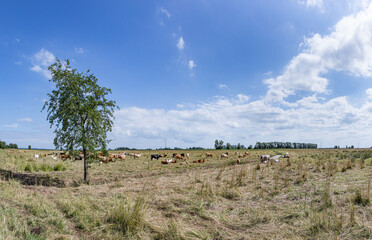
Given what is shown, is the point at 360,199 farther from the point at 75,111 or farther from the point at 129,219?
the point at 75,111

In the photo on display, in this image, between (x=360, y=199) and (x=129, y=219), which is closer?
(x=129, y=219)

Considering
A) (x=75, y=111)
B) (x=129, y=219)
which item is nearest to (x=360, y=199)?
(x=129, y=219)

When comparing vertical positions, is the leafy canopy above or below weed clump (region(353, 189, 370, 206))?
above

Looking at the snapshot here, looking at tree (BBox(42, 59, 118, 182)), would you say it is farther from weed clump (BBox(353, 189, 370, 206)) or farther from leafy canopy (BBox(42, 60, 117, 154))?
weed clump (BBox(353, 189, 370, 206))

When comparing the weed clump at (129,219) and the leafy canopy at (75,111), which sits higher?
the leafy canopy at (75,111)

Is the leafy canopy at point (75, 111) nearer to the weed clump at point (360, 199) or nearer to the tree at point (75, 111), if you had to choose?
the tree at point (75, 111)

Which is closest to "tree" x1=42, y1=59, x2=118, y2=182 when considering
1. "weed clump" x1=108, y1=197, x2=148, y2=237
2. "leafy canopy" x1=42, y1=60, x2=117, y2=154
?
"leafy canopy" x1=42, y1=60, x2=117, y2=154

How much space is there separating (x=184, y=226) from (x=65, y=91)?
1240 cm

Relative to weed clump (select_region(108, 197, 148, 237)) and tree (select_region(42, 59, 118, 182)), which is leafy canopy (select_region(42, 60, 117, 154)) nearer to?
tree (select_region(42, 59, 118, 182))

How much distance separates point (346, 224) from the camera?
18.7 feet

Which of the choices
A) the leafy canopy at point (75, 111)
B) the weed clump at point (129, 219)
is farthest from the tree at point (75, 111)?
the weed clump at point (129, 219)

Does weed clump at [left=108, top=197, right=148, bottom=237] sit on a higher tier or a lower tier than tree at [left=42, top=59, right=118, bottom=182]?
lower

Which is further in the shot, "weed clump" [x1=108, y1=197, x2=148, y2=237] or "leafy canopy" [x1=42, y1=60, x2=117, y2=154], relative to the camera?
"leafy canopy" [x1=42, y1=60, x2=117, y2=154]

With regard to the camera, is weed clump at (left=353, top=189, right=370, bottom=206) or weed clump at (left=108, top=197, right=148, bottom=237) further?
weed clump at (left=353, top=189, right=370, bottom=206)
